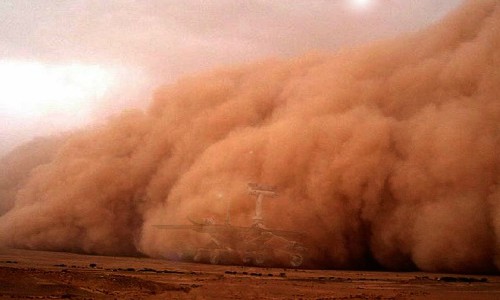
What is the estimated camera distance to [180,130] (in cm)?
2566

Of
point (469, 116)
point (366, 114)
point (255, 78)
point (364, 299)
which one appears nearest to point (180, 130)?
point (255, 78)

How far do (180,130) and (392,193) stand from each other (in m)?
11.6

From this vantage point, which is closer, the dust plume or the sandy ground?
the sandy ground

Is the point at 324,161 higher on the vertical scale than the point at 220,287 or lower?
higher

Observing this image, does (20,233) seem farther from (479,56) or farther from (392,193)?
(479,56)

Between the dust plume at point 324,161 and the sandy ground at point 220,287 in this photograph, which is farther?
the dust plume at point 324,161

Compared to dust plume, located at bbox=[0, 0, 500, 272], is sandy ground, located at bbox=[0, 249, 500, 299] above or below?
below

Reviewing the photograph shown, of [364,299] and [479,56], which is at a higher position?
[479,56]

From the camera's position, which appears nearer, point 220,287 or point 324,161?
point 220,287

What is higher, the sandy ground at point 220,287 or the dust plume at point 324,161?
the dust plume at point 324,161

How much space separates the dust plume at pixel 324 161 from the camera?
15.7 meters

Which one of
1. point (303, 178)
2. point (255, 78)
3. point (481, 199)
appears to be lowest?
point (481, 199)

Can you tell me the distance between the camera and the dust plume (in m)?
15.7

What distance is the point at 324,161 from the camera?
1911 cm
